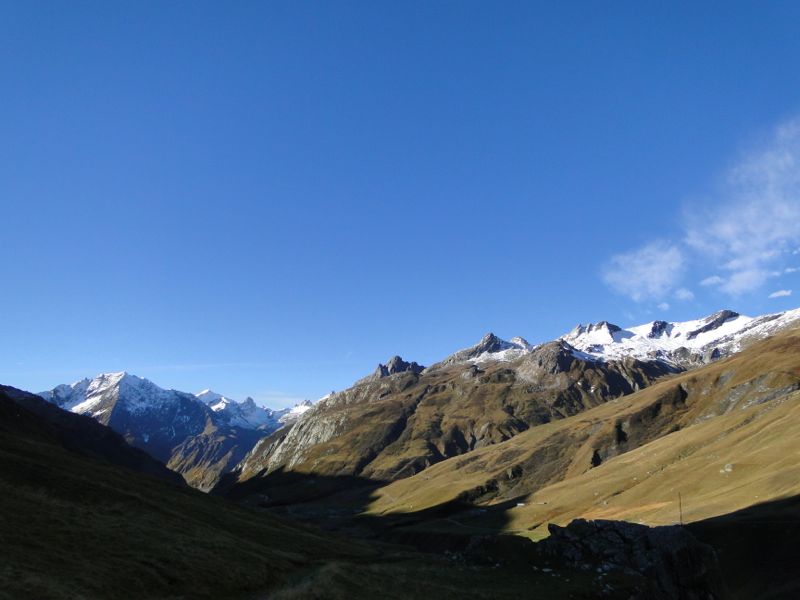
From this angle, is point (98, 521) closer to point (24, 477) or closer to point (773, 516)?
point (24, 477)

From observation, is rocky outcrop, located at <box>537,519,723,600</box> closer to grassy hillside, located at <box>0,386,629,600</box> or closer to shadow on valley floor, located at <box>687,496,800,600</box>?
grassy hillside, located at <box>0,386,629,600</box>

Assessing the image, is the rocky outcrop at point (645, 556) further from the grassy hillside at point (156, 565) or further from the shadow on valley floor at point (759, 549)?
the shadow on valley floor at point (759, 549)

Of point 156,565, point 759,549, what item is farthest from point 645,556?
point 156,565

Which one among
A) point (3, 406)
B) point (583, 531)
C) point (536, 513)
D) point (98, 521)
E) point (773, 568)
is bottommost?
point (536, 513)

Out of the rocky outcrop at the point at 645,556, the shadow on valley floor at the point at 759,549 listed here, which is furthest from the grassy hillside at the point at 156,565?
the shadow on valley floor at the point at 759,549

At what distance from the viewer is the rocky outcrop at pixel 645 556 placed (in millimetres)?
34656

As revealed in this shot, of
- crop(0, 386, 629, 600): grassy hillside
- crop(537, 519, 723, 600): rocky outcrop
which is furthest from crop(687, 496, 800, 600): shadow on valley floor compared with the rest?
crop(0, 386, 629, 600): grassy hillside

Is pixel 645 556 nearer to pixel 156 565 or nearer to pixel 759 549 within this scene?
pixel 759 549

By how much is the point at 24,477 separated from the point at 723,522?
74.1 m

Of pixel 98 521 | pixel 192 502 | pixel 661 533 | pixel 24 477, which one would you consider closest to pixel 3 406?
pixel 192 502

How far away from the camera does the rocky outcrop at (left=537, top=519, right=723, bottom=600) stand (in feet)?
114

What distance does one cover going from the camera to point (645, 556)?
39.6m

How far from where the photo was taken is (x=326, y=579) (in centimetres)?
3334

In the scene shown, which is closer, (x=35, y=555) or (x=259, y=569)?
(x=35, y=555)
